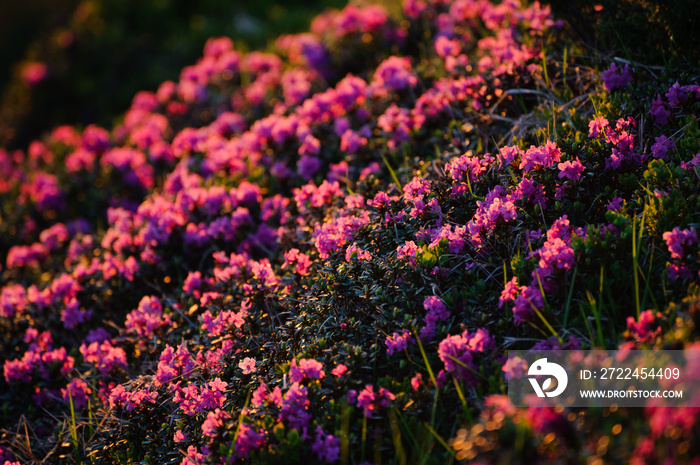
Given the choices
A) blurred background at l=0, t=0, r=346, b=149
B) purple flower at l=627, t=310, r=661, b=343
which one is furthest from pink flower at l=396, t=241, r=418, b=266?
blurred background at l=0, t=0, r=346, b=149

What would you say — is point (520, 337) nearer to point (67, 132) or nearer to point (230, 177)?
point (230, 177)

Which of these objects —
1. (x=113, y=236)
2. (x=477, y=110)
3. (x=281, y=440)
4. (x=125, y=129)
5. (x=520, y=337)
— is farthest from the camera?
(x=125, y=129)

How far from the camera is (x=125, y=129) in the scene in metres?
8.08

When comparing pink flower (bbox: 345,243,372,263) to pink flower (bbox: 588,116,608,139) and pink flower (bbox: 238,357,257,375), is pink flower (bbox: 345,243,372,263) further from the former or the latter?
pink flower (bbox: 588,116,608,139)

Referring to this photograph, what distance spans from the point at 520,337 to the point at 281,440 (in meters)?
1.60

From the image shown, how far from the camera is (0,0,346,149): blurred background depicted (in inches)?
380

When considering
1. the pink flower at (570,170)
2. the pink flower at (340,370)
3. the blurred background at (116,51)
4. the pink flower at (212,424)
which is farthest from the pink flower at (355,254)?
the blurred background at (116,51)

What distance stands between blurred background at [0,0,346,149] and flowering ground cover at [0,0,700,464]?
379 cm

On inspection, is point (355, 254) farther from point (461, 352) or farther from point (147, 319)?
point (147, 319)

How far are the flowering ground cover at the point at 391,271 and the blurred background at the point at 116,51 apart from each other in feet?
12.4

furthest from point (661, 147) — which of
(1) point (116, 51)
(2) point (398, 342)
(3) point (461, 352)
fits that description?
(1) point (116, 51)

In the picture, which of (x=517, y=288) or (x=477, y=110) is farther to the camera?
(x=477, y=110)

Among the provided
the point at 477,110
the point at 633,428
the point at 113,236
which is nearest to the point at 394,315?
the point at 633,428

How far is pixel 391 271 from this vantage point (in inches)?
144
